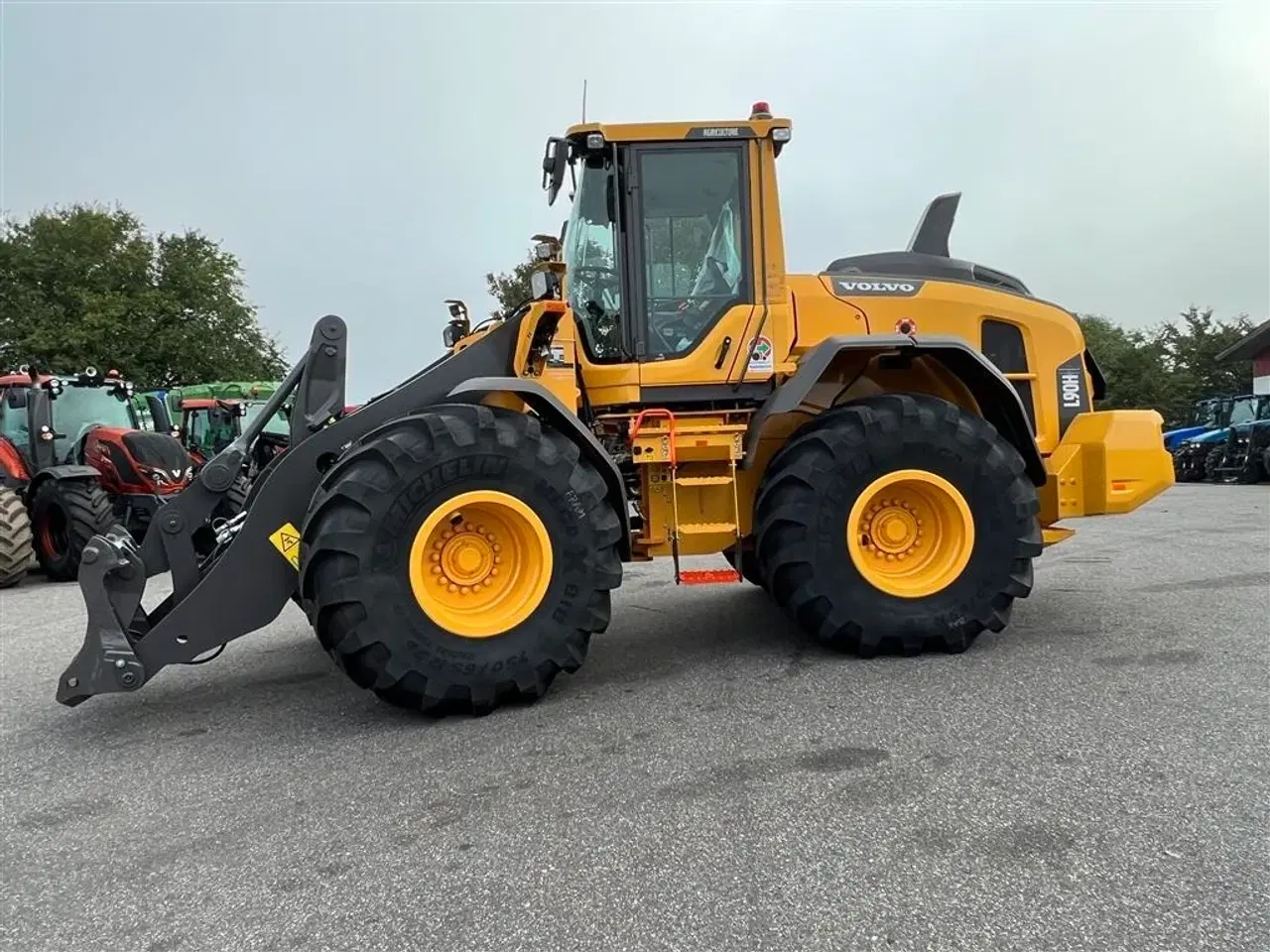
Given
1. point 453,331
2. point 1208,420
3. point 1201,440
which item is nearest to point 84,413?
point 453,331

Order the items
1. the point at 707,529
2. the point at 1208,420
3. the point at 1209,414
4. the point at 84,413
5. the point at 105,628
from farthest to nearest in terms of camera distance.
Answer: the point at 1209,414 < the point at 1208,420 < the point at 84,413 < the point at 707,529 < the point at 105,628

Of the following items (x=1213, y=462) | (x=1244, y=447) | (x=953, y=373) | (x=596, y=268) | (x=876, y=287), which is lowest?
(x=1213, y=462)

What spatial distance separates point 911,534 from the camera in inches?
197

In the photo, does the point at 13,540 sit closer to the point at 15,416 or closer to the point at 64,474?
the point at 64,474

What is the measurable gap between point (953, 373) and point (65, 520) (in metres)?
9.27

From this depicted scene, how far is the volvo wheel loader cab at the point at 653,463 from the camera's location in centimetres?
402

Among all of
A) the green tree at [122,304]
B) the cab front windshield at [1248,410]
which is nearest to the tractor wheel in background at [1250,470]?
the cab front windshield at [1248,410]

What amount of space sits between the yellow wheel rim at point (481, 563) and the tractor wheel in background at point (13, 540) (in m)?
7.42

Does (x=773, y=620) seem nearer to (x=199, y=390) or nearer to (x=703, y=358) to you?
(x=703, y=358)

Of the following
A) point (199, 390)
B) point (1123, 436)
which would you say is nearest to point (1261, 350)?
point (1123, 436)

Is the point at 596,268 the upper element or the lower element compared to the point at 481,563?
upper

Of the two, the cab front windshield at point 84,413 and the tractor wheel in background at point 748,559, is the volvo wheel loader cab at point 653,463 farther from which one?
the cab front windshield at point 84,413

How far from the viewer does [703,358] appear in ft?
16.4

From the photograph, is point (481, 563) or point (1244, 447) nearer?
point (481, 563)
